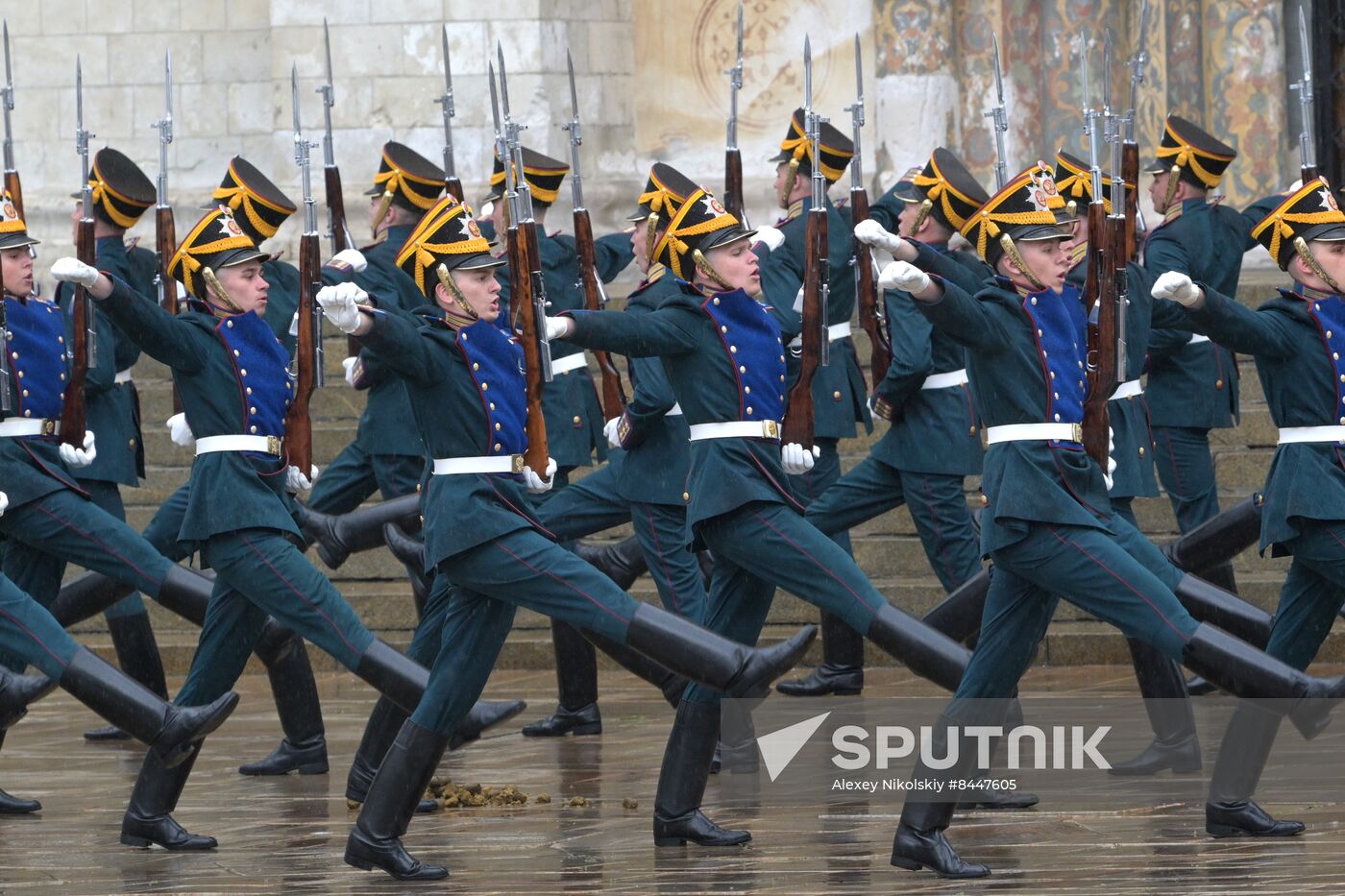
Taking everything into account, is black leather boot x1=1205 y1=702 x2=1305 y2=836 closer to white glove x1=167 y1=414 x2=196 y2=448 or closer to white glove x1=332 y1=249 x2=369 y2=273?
white glove x1=167 y1=414 x2=196 y2=448

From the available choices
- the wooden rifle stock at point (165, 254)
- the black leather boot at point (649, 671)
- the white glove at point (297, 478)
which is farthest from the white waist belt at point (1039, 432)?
the wooden rifle stock at point (165, 254)

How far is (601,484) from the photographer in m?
8.33

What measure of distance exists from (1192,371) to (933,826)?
10.8ft

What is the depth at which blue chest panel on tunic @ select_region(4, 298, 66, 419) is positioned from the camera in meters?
7.66

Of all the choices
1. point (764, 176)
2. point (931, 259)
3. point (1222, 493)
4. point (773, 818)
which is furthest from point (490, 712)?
point (764, 176)

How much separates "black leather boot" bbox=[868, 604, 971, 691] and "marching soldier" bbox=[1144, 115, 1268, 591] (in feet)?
8.73

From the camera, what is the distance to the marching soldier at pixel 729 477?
641 cm

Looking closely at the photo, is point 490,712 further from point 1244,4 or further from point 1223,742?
point 1244,4

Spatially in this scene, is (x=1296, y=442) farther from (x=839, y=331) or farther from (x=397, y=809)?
(x=839, y=331)

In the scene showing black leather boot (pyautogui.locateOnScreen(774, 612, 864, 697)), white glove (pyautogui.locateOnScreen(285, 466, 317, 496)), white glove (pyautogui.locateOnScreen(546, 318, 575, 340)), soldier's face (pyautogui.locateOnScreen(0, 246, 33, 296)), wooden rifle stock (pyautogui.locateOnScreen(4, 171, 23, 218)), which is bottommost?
black leather boot (pyautogui.locateOnScreen(774, 612, 864, 697))

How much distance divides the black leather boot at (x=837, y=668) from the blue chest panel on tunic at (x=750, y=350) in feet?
8.24

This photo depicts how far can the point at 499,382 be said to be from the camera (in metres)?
6.45

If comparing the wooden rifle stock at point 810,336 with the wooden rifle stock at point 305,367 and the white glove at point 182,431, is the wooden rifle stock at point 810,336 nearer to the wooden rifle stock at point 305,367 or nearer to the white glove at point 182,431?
the wooden rifle stock at point 305,367

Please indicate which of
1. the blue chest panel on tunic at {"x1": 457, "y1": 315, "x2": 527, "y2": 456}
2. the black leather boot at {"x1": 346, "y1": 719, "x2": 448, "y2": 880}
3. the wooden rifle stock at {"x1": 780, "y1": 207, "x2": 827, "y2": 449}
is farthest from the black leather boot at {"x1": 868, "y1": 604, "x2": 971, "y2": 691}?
the black leather boot at {"x1": 346, "y1": 719, "x2": 448, "y2": 880}
